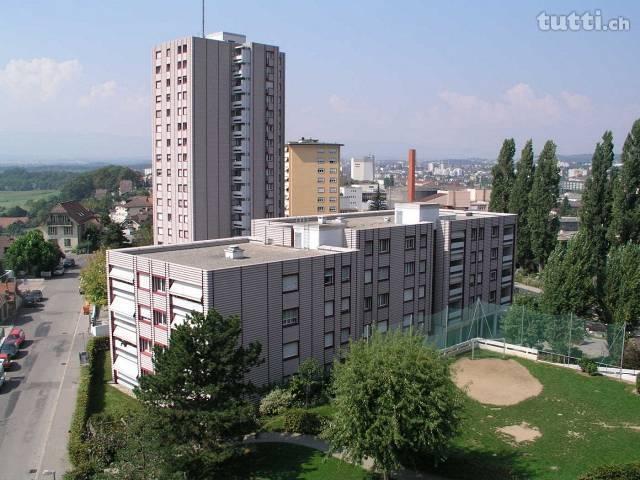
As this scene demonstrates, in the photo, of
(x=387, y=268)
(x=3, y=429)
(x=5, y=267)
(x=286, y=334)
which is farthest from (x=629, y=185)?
(x=5, y=267)

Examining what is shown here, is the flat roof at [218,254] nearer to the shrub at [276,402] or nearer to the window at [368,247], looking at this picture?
the window at [368,247]

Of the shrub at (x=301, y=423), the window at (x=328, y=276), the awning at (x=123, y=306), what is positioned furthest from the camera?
the awning at (x=123, y=306)

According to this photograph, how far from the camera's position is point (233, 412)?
23406 millimetres

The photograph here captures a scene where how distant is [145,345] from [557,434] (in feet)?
74.2

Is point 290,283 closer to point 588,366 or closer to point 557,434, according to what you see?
point 557,434

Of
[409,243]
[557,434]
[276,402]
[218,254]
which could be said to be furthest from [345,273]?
[557,434]

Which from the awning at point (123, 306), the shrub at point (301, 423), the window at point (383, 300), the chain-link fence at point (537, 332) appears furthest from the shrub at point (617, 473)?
the awning at point (123, 306)

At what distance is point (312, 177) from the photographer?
102125mm

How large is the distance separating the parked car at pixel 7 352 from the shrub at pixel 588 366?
38.4 meters

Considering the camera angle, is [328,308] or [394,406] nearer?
[394,406]

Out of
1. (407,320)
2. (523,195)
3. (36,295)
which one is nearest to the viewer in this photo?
(407,320)

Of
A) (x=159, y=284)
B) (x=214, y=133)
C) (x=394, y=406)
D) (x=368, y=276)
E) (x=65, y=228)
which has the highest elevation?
(x=214, y=133)

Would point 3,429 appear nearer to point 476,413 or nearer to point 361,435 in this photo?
point 361,435

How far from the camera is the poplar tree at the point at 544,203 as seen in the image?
69.1 meters
